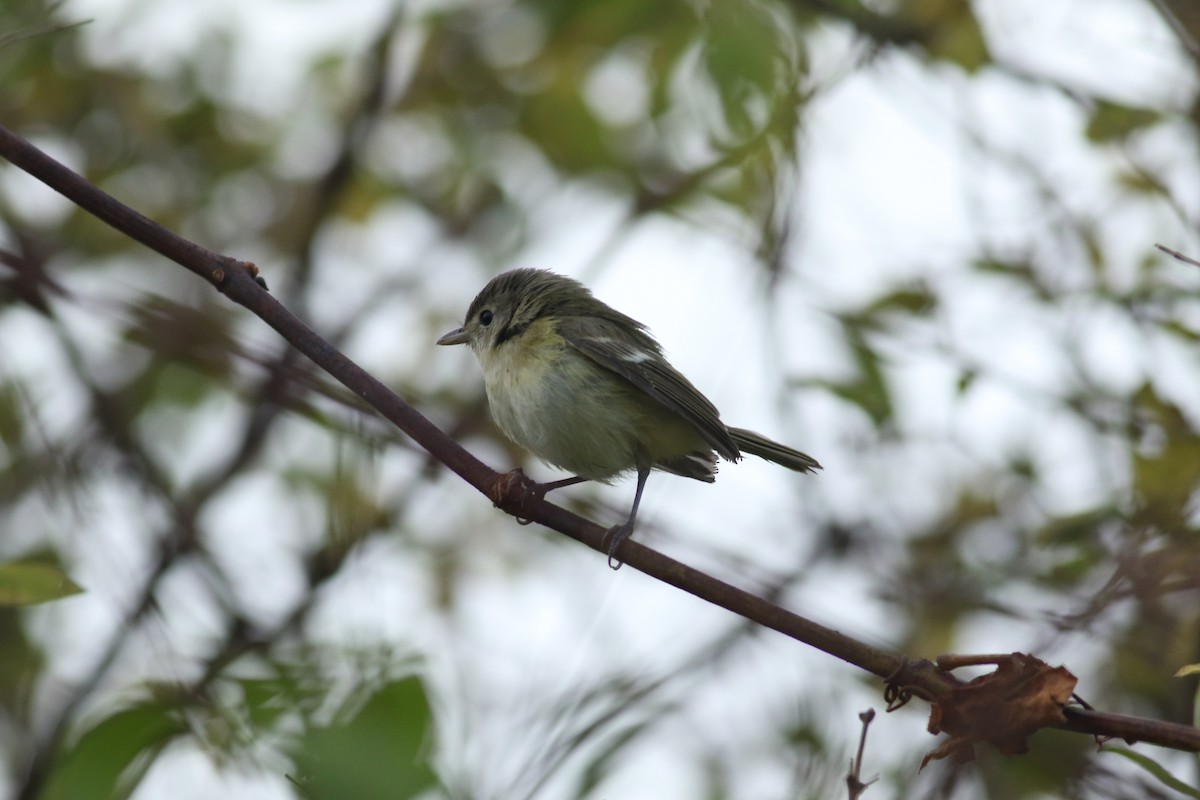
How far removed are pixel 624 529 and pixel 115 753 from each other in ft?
5.58

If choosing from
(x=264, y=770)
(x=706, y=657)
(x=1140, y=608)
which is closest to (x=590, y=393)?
(x=706, y=657)

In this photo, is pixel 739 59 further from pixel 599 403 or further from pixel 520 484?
pixel 520 484

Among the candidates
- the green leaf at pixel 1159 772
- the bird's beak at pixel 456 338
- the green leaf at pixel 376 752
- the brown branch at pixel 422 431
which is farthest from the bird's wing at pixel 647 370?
the green leaf at pixel 376 752

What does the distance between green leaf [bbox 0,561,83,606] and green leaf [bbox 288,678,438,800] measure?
87cm

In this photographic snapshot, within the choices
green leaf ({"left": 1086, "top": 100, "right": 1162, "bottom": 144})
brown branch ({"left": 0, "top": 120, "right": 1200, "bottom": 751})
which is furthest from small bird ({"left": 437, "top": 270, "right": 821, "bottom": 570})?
green leaf ({"left": 1086, "top": 100, "right": 1162, "bottom": 144})

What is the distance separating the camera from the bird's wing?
4.07m

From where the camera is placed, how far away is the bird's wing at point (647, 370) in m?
4.07

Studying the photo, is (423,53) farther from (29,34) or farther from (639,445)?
(29,34)

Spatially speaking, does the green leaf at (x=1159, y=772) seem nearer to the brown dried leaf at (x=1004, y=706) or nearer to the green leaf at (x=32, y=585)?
the brown dried leaf at (x=1004, y=706)

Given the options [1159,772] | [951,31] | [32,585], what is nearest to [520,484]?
[32,585]

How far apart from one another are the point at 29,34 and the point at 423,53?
14.1 feet

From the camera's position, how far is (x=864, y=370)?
494cm

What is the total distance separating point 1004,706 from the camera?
2.02 metres

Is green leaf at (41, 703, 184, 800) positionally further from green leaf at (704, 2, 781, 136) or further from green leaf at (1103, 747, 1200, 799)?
green leaf at (704, 2, 781, 136)
